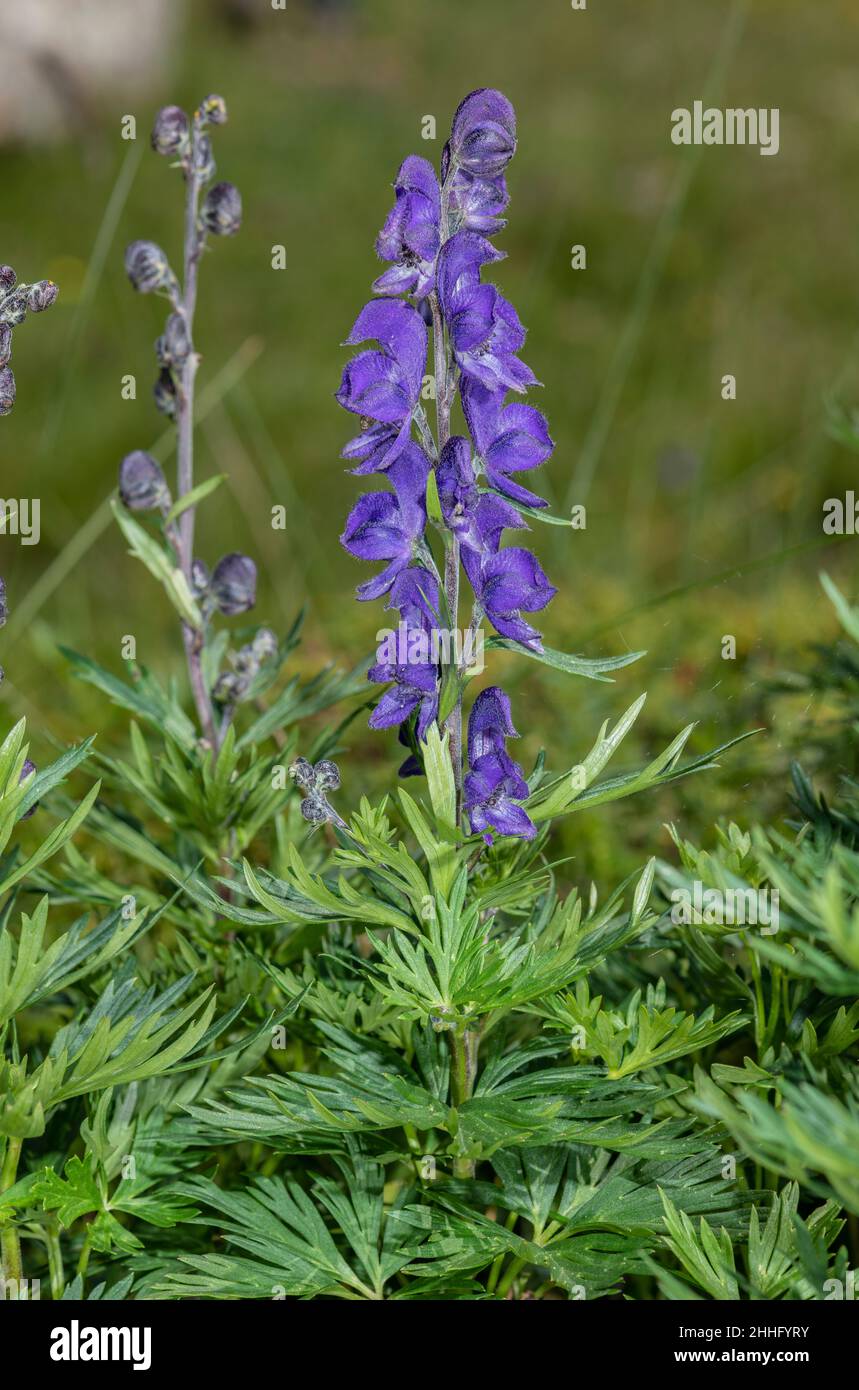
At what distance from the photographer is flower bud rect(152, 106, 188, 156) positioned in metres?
1.55

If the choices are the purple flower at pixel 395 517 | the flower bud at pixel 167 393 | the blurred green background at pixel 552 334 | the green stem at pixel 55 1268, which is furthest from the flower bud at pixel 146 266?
the green stem at pixel 55 1268

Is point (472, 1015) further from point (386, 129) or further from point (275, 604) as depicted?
point (386, 129)

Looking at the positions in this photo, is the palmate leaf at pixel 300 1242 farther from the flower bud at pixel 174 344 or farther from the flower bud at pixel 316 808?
the flower bud at pixel 174 344

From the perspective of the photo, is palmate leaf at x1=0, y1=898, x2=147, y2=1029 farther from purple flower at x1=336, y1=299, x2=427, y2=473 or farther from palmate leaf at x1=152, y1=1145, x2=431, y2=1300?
purple flower at x1=336, y1=299, x2=427, y2=473

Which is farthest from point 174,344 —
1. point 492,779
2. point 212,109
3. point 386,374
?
point 492,779

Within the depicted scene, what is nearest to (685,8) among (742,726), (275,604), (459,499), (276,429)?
(276,429)

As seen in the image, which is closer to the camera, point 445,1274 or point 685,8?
point 445,1274

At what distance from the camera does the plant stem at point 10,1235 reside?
3.86 ft

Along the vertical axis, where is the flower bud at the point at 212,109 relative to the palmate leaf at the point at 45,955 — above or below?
above

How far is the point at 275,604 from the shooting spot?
3.71m

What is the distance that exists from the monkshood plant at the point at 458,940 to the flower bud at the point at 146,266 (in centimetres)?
46

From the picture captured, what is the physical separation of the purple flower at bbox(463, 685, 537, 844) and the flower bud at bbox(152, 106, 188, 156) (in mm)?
827

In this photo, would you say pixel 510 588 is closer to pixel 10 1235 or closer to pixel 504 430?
pixel 504 430

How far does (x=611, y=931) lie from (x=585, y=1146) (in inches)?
9.0
